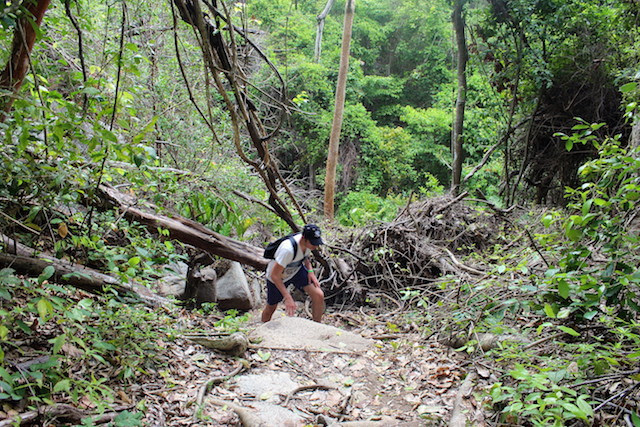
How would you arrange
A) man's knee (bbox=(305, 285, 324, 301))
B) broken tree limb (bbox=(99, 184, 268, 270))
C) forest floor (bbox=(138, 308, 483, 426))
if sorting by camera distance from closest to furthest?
forest floor (bbox=(138, 308, 483, 426)), broken tree limb (bbox=(99, 184, 268, 270)), man's knee (bbox=(305, 285, 324, 301))

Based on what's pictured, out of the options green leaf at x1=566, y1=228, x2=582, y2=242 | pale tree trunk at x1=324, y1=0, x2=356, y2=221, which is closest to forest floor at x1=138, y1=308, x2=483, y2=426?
green leaf at x1=566, y1=228, x2=582, y2=242

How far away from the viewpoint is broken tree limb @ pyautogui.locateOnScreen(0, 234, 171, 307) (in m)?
2.73

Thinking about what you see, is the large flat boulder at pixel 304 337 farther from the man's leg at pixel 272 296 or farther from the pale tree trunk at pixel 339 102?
the pale tree trunk at pixel 339 102

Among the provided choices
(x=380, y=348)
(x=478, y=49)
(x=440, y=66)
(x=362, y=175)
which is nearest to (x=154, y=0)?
(x=478, y=49)

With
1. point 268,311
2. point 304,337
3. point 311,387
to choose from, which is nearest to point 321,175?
point 268,311

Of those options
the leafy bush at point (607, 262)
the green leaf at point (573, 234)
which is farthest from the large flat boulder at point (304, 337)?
the green leaf at point (573, 234)

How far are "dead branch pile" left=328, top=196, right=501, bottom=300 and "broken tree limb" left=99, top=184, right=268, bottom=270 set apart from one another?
191 cm

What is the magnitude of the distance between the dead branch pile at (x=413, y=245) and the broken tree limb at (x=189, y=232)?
75.2 inches

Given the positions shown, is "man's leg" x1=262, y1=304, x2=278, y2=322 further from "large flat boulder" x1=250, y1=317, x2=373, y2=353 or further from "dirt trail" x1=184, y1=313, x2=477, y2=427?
"dirt trail" x1=184, y1=313, x2=477, y2=427

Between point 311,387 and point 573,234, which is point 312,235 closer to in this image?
point 311,387

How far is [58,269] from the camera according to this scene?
117 inches

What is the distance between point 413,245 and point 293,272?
7.89 ft

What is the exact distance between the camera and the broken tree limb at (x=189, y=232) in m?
4.44

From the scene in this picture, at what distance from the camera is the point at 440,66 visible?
23250 mm
